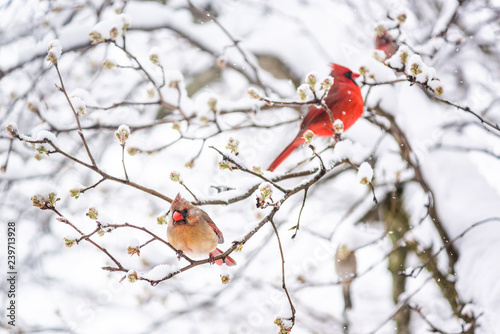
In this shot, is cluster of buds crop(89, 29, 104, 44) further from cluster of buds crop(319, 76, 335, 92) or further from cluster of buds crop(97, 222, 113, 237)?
cluster of buds crop(319, 76, 335, 92)

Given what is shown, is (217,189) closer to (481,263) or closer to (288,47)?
(481,263)

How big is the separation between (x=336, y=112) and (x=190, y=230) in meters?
1.28

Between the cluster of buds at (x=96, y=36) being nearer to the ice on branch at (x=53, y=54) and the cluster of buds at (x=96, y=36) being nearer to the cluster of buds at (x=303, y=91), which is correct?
the ice on branch at (x=53, y=54)

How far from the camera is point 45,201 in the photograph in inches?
65.6

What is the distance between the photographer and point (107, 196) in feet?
17.5

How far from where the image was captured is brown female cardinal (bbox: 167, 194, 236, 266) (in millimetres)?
2074

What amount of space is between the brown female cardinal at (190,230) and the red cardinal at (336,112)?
69cm

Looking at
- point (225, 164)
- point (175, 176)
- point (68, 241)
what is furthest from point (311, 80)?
point (68, 241)

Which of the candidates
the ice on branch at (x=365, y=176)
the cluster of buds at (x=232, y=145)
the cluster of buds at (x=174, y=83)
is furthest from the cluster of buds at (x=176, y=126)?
the ice on branch at (x=365, y=176)

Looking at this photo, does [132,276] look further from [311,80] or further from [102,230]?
[311,80]

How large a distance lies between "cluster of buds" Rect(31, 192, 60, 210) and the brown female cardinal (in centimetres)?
53

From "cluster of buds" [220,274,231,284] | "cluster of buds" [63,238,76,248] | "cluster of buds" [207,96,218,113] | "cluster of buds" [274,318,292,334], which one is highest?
"cluster of buds" [207,96,218,113]

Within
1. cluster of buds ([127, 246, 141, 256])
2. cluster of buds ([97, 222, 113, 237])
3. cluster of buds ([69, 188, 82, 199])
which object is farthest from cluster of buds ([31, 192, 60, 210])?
cluster of buds ([127, 246, 141, 256])

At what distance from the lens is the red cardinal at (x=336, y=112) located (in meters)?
2.81
